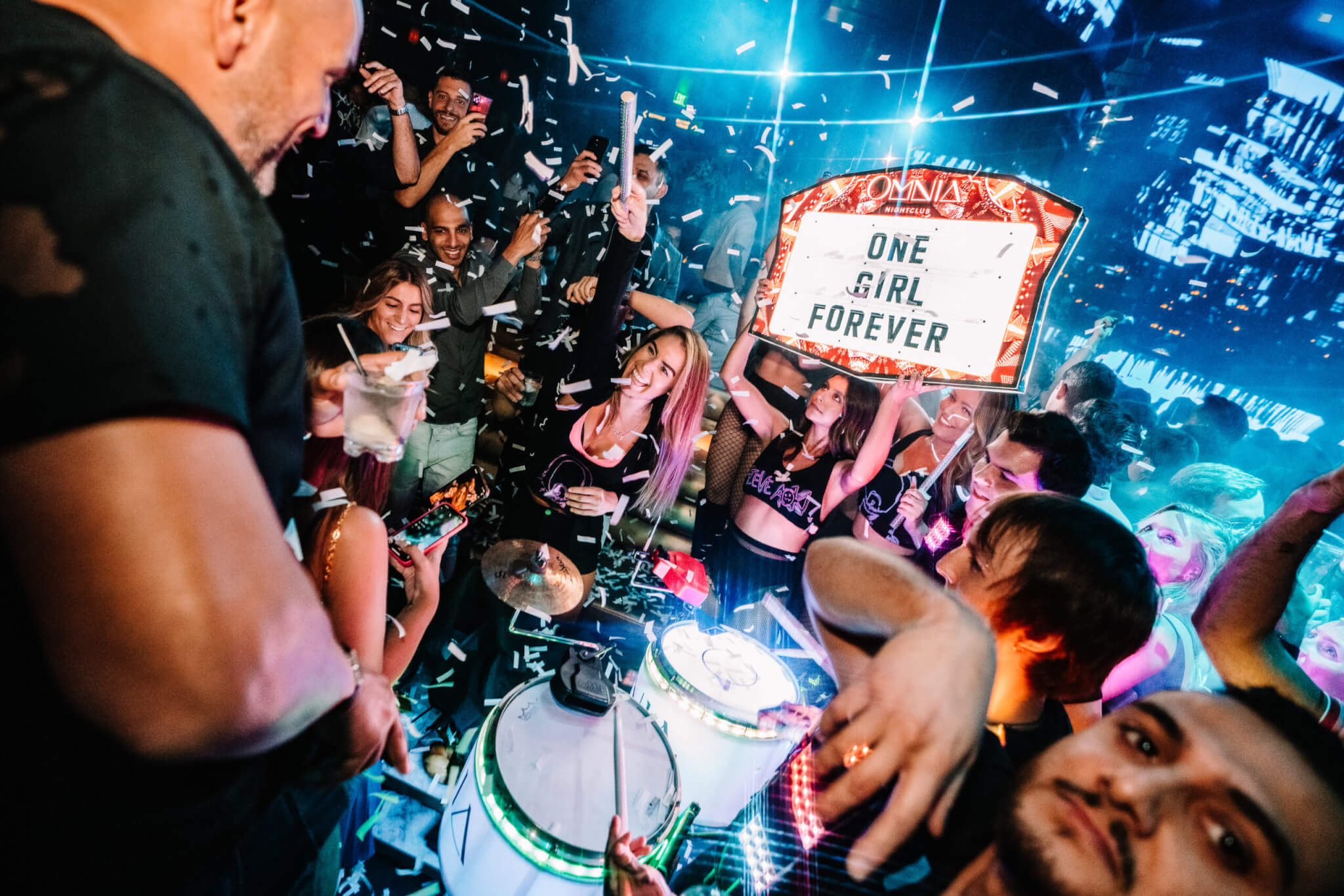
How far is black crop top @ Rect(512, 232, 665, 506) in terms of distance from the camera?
3.83 m

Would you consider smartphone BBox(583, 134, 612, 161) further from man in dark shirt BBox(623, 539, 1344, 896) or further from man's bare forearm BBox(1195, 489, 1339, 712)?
man's bare forearm BBox(1195, 489, 1339, 712)

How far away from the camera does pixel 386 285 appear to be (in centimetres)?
358

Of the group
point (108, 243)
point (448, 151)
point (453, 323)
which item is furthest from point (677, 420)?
point (108, 243)

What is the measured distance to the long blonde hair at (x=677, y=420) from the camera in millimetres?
3887

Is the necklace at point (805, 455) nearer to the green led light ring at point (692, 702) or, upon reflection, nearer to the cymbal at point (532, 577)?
the cymbal at point (532, 577)

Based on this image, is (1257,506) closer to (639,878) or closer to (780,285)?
(780,285)

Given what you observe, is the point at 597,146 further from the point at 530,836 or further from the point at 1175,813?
the point at 1175,813

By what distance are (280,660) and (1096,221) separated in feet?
49.6

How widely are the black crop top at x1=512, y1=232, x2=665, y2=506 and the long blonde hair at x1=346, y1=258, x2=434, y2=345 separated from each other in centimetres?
115

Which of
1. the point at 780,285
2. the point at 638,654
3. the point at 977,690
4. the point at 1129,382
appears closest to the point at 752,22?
the point at 780,285

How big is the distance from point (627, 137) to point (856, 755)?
2856 mm

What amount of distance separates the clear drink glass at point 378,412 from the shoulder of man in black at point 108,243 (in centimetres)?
118

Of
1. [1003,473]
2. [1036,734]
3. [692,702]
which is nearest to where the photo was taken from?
[1036,734]

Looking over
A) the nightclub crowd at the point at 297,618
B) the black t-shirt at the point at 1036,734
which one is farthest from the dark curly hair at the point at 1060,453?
the black t-shirt at the point at 1036,734
